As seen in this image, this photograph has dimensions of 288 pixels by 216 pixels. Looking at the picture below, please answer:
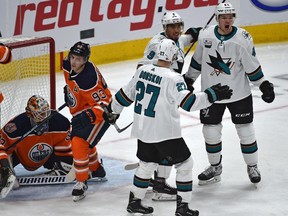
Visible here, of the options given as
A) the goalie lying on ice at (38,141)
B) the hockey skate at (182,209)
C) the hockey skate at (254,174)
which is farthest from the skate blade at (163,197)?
the goalie lying on ice at (38,141)

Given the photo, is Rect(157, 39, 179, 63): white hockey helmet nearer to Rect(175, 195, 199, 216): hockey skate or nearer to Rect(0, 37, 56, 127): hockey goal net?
Rect(175, 195, 199, 216): hockey skate

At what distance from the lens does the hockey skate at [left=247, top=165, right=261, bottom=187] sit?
20.2 feet

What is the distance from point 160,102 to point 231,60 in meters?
0.79

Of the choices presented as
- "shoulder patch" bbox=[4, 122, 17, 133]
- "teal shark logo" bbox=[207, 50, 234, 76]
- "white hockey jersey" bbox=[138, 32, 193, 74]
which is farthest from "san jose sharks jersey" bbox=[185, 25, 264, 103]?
"shoulder patch" bbox=[4, 122, 17, 133]

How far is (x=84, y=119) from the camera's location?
19.5 ft

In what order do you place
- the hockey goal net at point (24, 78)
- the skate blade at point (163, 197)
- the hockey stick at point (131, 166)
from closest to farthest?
the skate blade at point (163, 197), the hockey stick at point (131, 166), the hockey goal net at point (24, 78)

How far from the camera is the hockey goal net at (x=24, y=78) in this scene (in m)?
7.17

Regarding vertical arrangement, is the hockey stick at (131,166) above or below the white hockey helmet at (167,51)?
below

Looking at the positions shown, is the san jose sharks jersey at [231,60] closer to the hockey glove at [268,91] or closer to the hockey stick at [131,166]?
the hockey glove at [268,91]

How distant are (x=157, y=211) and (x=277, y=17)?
15.9 feet

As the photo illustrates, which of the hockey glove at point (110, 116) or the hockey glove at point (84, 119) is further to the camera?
the hockey glove at point (84, 119)

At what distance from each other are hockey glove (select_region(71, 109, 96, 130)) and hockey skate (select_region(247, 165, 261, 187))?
3.57ft

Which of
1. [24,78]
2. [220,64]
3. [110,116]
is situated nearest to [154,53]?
[220,64]

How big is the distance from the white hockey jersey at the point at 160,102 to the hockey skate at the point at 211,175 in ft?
2.98
